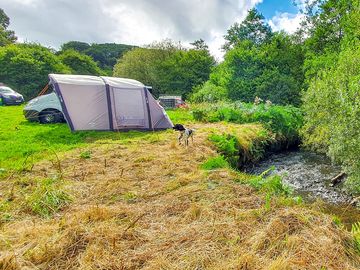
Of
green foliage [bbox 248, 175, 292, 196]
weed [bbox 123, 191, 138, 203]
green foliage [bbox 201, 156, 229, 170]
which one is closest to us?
weed [bbox 123, 191, 138, 203]

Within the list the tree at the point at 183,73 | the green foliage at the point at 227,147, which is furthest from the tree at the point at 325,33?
the green foliage at the point at 227,147

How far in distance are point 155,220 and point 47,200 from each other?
1.78m

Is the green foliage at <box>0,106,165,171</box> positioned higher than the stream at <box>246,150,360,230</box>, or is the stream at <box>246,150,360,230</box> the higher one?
the green foliage at <box>0,106,165,171</box>

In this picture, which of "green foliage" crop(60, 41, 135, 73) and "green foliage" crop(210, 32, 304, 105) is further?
"green foliage" crop(60, 41, 135, 73)

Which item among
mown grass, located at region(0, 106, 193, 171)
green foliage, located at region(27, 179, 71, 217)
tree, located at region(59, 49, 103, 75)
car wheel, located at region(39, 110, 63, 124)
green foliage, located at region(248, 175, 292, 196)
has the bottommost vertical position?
green foliage, located at region(248, 175, 292, 196)

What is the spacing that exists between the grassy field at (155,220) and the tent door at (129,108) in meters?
4.31

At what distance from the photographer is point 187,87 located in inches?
1300

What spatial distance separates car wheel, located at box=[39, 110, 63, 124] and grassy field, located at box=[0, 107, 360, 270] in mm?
5596

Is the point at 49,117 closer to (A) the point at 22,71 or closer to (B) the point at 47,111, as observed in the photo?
(B) the point at 47,111

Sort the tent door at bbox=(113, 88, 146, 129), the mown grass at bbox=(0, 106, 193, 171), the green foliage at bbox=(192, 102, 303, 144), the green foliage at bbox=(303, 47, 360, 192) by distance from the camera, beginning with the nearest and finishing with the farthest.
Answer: the green foliage at bbox=(303, 47, 360, 192) → the mown grass at bbox=(0, 106, 193, 171) → the tent door at bbox=(113, 88, 146, 129) → the green foliage at bbox=(192, 102, 303, 144)

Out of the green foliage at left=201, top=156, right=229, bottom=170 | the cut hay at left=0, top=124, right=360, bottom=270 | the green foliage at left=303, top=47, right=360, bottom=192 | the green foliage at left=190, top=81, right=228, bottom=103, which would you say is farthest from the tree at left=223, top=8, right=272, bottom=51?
the cut hay at left=0, top=124, right=360, bottom=270

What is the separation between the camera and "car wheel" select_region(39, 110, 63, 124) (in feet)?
40.1

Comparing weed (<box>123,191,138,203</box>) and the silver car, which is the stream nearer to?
weed (<box>123,191,138,203</box>)

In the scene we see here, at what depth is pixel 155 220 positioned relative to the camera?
3877 millimetres
